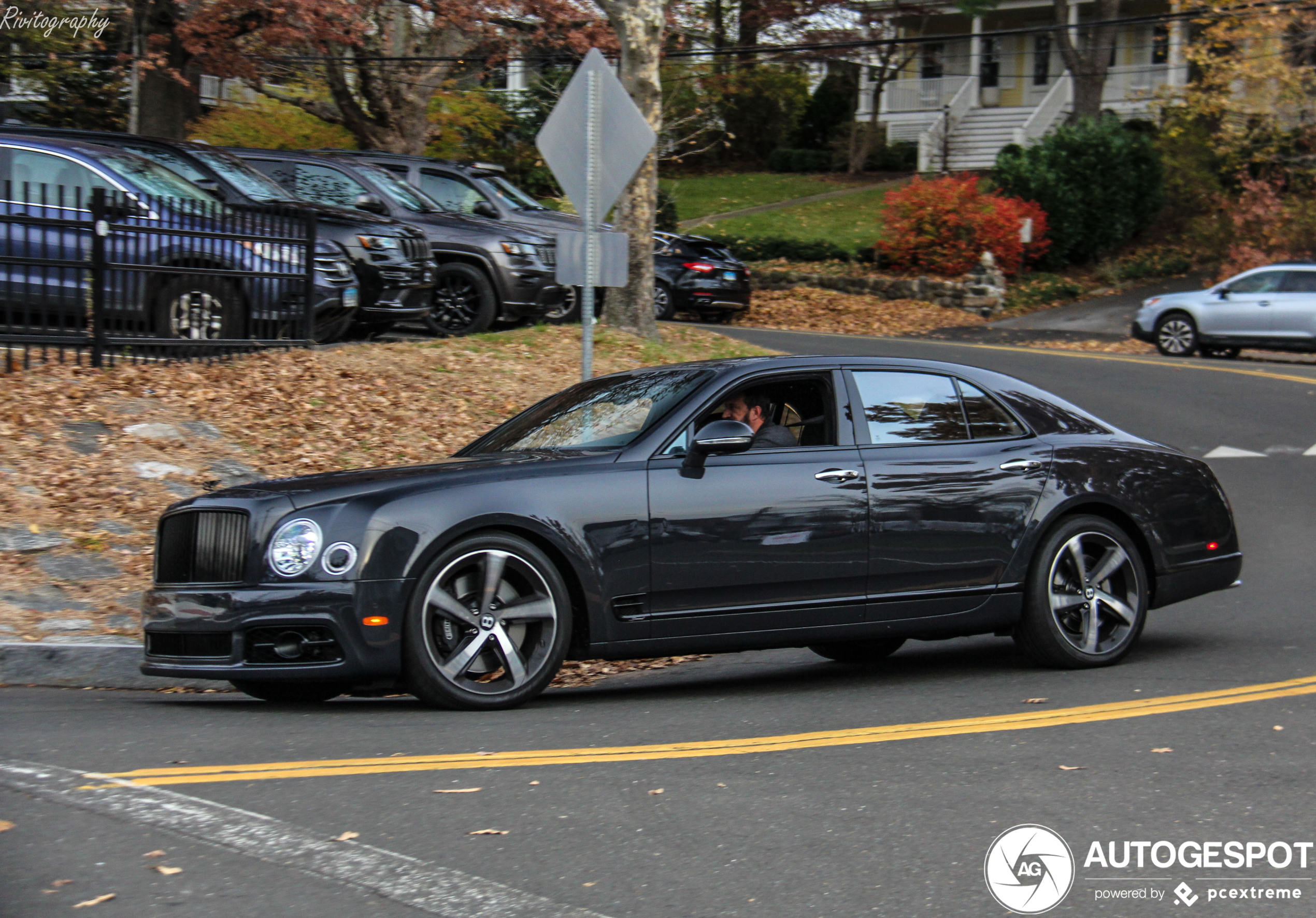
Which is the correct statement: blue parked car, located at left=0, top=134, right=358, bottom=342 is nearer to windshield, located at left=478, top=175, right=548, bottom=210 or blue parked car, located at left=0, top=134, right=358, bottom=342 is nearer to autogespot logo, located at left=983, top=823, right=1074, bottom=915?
windshield, located at left=478, top=175, right=548, bottom=210

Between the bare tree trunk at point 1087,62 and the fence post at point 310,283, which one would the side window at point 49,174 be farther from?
the bare tree trunk at point 1087,62

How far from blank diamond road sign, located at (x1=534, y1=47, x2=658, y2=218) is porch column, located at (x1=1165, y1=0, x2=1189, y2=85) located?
37.5m

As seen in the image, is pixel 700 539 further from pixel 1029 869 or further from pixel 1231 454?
pixel 1231 454

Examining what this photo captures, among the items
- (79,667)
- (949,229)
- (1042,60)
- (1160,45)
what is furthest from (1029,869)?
(1042,60)

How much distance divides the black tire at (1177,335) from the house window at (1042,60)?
26.2 metres

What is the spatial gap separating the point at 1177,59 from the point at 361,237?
35.9m

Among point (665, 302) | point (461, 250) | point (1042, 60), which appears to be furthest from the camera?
point (1042, 60)

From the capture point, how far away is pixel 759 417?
6.80 metres

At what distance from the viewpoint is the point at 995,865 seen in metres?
4.06

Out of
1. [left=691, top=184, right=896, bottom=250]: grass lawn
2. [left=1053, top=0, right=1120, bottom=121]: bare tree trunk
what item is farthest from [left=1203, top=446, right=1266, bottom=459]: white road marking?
[left=1053, top=0, right=1120, bottom=121]: bare tree trunk

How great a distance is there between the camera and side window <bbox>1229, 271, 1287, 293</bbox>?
23984mm

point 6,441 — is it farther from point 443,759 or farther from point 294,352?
point 443,759

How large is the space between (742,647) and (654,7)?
11.5 meters

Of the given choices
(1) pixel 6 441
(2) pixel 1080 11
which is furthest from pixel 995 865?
(2) pixel 1080 11
